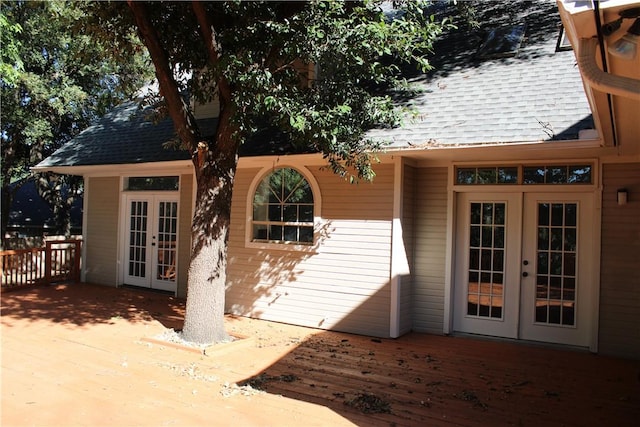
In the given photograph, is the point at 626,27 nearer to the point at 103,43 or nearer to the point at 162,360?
the point at 162,360

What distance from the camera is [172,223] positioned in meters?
10.2

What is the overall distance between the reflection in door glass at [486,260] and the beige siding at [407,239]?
89cm

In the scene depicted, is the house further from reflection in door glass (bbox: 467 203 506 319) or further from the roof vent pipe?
the roof vent pipe

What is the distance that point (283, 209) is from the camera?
8141mm

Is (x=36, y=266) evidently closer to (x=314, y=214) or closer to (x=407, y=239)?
(x=314, y=214)

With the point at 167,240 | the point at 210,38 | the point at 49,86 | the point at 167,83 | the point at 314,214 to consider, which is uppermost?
the point at 49,86

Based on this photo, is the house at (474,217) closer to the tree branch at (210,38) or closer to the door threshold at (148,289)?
the tree branch at (210,38)

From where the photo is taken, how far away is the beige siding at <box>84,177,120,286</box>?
11.0 meters

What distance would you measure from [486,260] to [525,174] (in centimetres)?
139

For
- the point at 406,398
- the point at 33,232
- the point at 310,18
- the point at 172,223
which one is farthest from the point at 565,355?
the point at 33,232

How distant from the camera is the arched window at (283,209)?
789 cm

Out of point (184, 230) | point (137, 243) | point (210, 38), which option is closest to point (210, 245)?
point (210, 38)

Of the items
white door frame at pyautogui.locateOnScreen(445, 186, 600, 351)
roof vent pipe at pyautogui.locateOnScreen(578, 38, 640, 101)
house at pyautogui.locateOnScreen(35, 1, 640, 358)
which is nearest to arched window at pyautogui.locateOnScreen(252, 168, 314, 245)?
house at pyautogui.locateOnScreen(35, 1, 640, 358)

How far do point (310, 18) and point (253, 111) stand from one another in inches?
49.9
